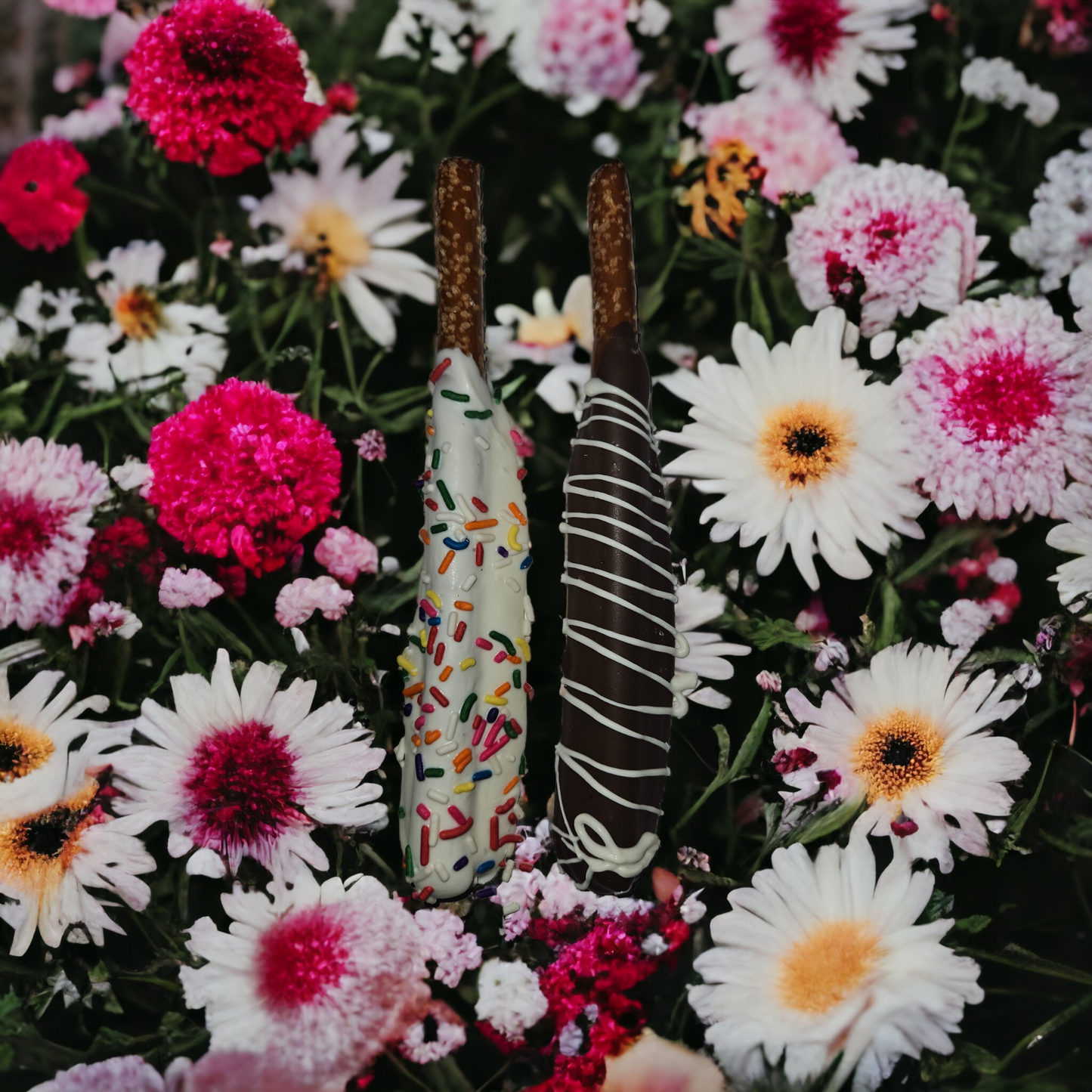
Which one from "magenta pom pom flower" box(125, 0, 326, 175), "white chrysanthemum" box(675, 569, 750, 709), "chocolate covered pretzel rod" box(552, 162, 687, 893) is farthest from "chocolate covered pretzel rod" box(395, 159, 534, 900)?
"magenta pom pom flower" box(125, 0, 326, 175)

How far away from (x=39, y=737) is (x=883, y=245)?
1.02 meters

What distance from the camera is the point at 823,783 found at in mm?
900

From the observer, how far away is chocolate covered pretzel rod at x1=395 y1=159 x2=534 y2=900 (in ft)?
2.72

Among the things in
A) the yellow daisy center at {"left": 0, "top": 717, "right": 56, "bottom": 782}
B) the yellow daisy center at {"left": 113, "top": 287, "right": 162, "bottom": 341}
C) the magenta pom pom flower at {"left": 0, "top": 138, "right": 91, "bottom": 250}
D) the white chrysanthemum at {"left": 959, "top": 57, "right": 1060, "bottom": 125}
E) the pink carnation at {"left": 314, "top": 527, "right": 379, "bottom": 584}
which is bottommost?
the yellow daisy center at {"left": 0, "top": 717, "right": 56, "bottom": 782}

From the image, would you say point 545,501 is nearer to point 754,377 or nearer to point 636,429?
point 636,429

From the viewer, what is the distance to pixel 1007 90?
102cm

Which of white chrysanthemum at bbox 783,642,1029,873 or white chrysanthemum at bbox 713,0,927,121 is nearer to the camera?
white chrysanthemum at bbox 783,642,1029,873

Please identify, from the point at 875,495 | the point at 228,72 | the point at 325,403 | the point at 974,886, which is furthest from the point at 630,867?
the point at 228,72

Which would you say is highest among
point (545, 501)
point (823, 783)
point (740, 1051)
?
point (545, 501)

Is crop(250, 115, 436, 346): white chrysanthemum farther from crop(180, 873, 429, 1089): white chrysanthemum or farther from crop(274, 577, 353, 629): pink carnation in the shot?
crop(180, 873, 429, 1089): white chrysanthemum

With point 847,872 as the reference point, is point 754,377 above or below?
above

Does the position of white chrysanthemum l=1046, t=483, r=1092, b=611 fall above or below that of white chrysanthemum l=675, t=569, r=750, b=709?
above

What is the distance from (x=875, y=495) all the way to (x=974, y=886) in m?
0.40

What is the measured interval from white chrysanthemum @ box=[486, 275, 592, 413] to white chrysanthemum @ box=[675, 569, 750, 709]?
0.78 feet
